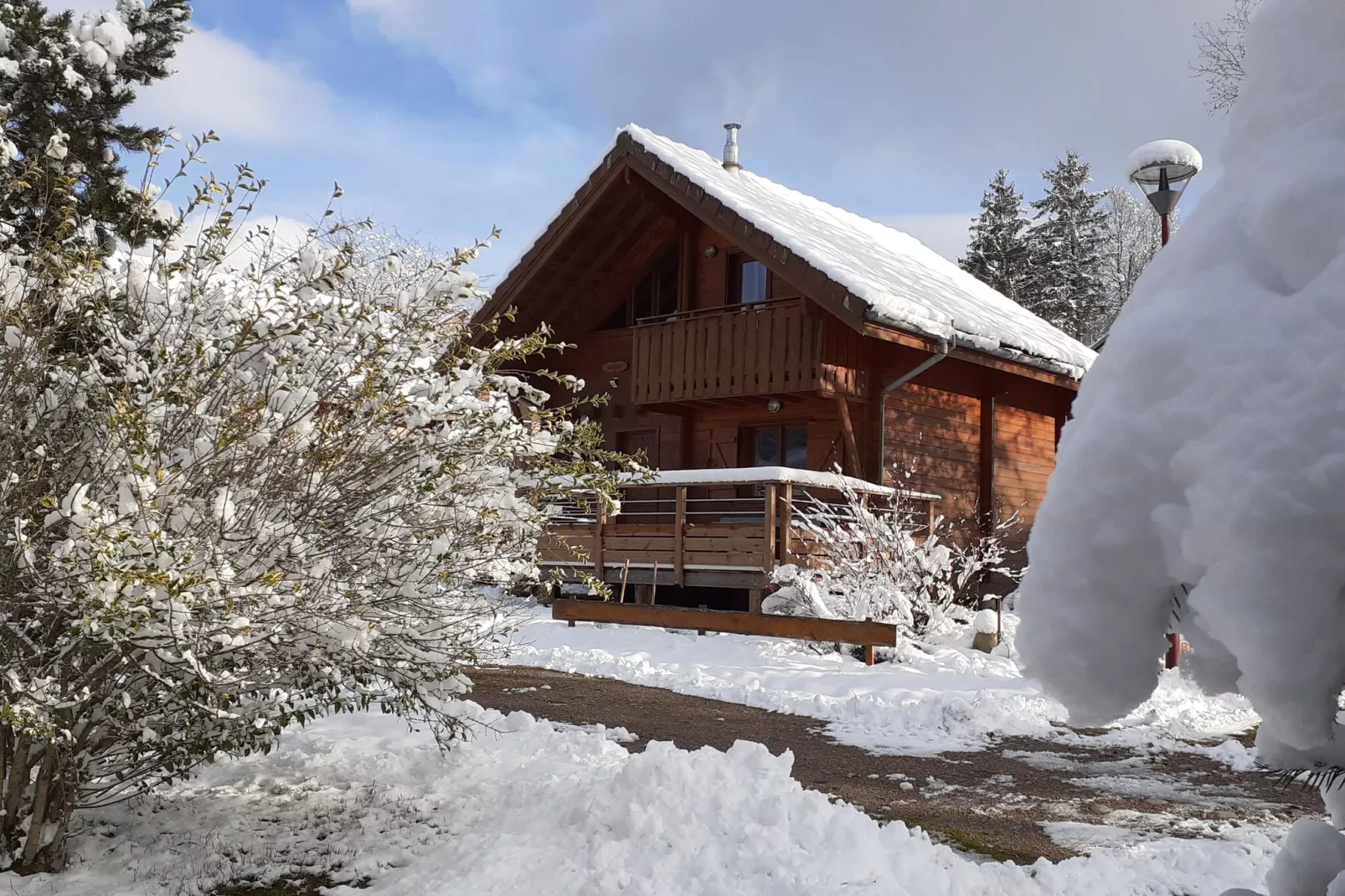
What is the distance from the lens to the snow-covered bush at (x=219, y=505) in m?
3.67

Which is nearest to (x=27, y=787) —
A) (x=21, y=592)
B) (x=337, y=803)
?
(x=21, y=592)

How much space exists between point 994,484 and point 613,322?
7420 millimetres

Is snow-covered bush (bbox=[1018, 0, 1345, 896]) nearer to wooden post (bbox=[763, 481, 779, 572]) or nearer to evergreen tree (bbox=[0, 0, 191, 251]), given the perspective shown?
evergreen tree (bbox=[0, 0, 191, 251])

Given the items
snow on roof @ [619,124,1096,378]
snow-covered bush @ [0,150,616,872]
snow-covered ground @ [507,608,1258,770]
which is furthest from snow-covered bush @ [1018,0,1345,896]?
snow on roof @ [619,124,1096,378]

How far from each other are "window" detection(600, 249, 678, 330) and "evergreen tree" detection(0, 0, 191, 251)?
9.44m

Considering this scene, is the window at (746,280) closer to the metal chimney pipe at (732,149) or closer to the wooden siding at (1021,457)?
the metal chimney pipe at (732,149)

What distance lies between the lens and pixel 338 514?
4.48m

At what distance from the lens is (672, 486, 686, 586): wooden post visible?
13773 mm

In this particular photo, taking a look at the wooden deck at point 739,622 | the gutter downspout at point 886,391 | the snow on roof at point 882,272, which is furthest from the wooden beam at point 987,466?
the wooden deck at point 739,622

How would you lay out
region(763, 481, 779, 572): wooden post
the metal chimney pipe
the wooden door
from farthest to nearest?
the metal chimney pipe, the wooden door, region(763, 481, 779, 572): wooden post

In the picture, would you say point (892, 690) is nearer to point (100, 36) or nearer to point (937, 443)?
point (937, 443)

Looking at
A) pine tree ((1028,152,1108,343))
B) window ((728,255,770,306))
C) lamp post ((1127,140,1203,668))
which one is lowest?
lamp post ((1127,140,1203,668))

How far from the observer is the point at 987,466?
55.8 ft

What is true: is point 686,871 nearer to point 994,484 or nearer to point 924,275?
point 994,484
